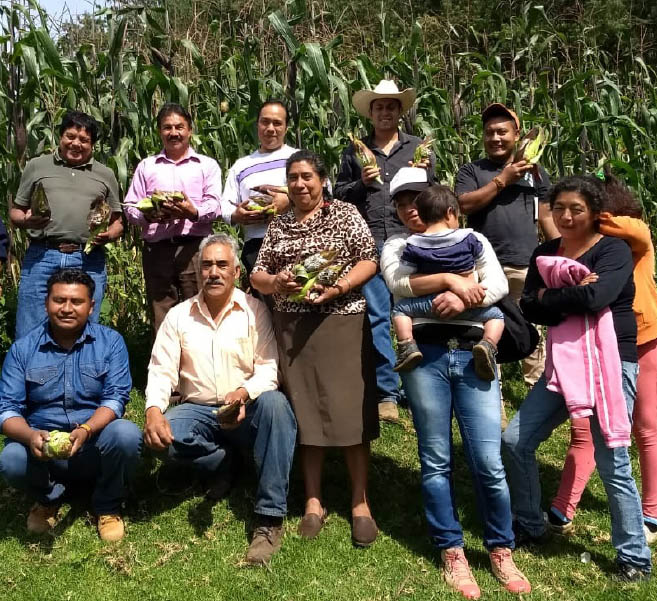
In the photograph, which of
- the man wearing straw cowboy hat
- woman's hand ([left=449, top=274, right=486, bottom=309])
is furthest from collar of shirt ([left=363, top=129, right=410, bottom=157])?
woman's hand ([left=449, top=274, right=486, bottom=309])

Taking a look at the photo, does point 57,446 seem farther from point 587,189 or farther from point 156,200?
point 587,189

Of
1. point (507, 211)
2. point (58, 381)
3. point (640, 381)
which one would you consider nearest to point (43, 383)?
point (58, 381)

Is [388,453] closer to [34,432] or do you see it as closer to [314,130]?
[34,432]

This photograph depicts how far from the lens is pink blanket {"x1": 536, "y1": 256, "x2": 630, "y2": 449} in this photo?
3234 millimetres

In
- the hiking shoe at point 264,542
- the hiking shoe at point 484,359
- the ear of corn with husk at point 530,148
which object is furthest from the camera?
the ear of corn with husk at point 530,148

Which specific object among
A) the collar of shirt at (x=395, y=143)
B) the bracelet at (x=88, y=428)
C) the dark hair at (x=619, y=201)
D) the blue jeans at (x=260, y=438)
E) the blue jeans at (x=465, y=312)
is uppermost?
the collar of shirt at (x=395, y=143)

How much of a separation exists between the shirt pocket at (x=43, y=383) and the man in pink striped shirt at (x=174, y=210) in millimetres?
1446

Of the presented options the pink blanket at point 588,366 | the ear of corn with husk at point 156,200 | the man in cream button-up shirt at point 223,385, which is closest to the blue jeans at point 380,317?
the man in cream button-up shirt at point 223,385

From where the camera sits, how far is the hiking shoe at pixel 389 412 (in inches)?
195

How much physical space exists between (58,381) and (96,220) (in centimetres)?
149

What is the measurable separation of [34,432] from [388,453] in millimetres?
2300

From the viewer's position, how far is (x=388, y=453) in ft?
15.3

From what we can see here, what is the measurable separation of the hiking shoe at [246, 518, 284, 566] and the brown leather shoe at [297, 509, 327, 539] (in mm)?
115

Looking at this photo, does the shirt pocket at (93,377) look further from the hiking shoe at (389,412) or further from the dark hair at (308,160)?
the hiking shoe at (389,412)
